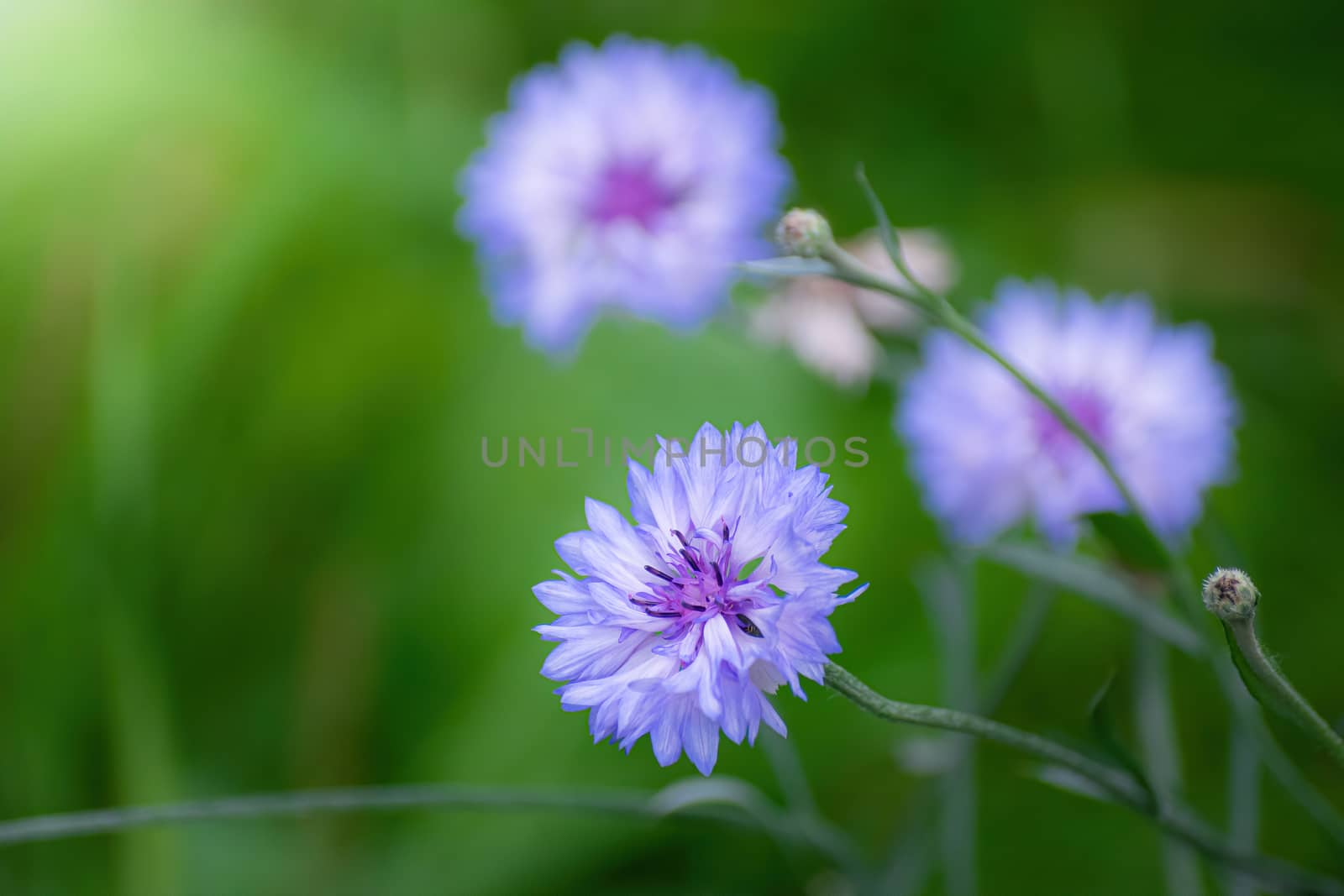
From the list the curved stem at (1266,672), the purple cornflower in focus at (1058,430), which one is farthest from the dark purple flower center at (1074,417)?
the curved stem at (1266,672)

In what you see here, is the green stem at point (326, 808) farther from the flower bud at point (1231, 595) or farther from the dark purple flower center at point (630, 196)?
the dark purple flower center at point (630, 196)

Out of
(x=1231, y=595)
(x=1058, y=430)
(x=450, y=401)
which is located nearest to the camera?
(x=1231, y=595)

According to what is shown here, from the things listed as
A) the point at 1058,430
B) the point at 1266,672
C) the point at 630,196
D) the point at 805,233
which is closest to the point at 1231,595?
the point at 1266,672

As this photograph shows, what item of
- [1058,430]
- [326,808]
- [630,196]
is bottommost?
[326,808]

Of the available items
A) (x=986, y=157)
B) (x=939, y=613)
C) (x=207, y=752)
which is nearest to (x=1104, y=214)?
(x=986, y=157)

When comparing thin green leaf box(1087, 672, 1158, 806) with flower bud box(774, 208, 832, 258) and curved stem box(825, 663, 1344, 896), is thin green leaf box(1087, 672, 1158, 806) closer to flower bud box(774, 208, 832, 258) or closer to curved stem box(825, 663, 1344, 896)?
curved stem box(825, 663, 1344, 896)

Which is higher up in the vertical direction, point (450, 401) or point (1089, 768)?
point (450, 401)

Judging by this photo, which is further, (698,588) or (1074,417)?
(1074,417)

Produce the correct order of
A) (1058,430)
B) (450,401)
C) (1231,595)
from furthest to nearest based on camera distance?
(450,401)
(1058,430)
(1231,595)

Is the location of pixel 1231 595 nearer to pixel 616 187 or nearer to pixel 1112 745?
pixel 1112 745
